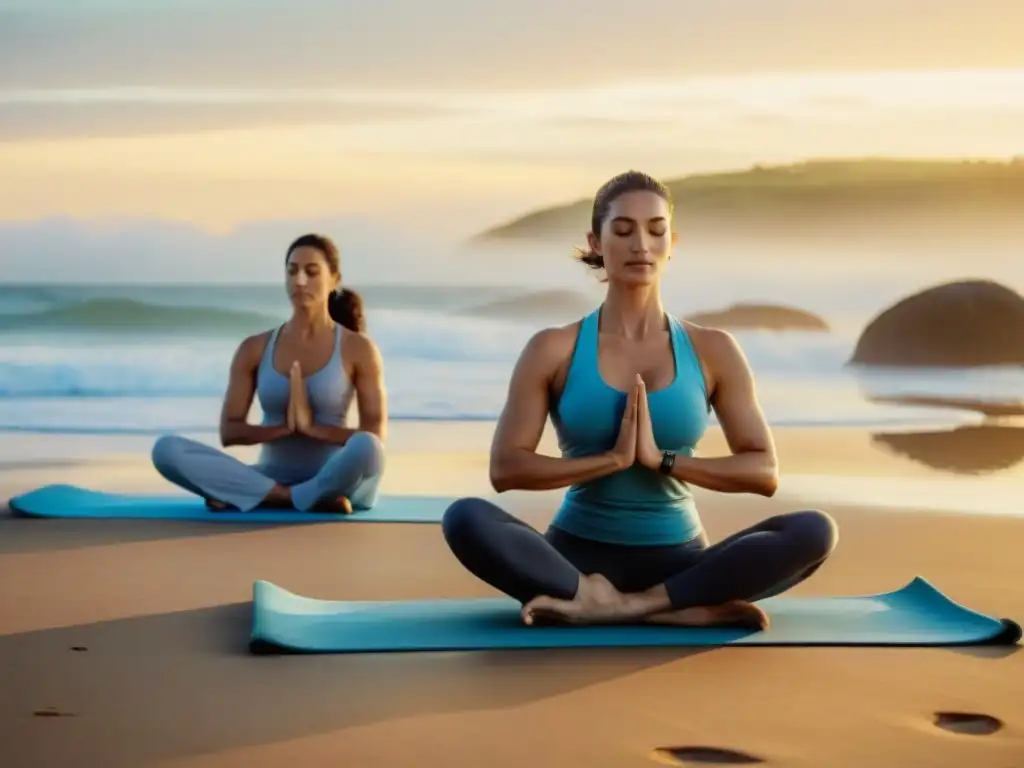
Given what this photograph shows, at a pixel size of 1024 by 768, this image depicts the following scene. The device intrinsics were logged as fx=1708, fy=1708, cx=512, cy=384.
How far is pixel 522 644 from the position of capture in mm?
3746

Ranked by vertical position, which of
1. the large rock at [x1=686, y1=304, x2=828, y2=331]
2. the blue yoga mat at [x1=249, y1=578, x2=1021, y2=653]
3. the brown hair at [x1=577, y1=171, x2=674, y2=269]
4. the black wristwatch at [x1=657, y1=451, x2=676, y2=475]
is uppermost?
the large rock at [x1=686, y1=304, x2=828, y2=331]

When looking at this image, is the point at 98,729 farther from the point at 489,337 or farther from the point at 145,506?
the point at 489,337

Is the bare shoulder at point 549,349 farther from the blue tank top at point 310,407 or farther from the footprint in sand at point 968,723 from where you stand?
the blue tank top at point 310,407

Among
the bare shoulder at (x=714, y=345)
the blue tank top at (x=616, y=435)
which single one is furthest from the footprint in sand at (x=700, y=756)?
the bare shoulder at (x=714, y=345)

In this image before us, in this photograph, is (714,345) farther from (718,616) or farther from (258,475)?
(258,475)

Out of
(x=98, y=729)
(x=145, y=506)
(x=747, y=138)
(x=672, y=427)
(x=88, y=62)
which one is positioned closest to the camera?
(x=98, y=729)

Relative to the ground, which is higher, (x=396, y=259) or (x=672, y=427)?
(x=396, y=259)

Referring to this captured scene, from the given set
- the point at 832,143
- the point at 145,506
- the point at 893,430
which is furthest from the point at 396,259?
the point at 145,506

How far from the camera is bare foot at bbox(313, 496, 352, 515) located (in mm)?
6035

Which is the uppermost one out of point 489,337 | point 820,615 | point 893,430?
point 489,337

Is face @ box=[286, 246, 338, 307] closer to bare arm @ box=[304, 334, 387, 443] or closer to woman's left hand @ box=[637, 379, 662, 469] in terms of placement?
bare arm @ box=[304, 334, 387, 443]

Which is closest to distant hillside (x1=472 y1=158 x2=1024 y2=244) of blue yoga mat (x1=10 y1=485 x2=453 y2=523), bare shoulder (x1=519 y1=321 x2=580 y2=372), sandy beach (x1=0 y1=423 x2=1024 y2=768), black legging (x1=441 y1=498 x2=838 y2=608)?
blue yoga mat (x1=10 y1=485 x2=453 y2=523)

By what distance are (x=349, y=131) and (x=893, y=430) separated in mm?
11211

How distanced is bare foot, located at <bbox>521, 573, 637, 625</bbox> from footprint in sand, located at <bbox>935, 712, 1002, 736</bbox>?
85 cm
